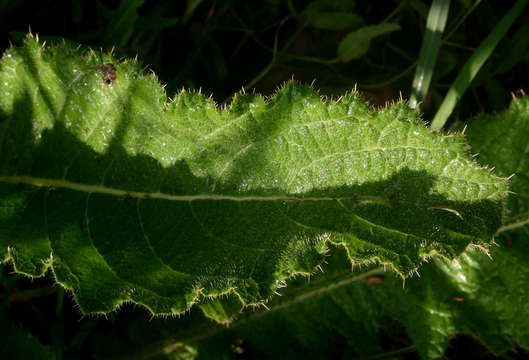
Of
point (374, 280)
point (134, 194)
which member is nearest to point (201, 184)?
point (134, 194)

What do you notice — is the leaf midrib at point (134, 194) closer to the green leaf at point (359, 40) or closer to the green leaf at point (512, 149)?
the green leaf at point (512, 149)

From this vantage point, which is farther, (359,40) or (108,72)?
(359,40)

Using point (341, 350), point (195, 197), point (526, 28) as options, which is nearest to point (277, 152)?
point (195, 197)

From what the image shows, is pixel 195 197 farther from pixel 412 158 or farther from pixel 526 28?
pixel 526 28

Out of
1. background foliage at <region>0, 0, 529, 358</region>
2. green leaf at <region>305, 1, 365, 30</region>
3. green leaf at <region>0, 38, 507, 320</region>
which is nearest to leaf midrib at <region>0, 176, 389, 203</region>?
green leaf at <region>0, 38, 507, 320</region>

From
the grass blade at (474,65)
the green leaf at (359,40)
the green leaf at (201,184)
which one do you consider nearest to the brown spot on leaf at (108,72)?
the green leaf at (201,184)

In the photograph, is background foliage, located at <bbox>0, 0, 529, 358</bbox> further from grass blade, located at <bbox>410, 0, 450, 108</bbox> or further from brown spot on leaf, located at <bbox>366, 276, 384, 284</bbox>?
Result: grass blade, located at <bbox>410, 0, 450, 108</bbox>

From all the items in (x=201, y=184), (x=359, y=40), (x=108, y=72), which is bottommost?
(x=201, y=184)

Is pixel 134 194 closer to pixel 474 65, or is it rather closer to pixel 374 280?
pixel 374 280
